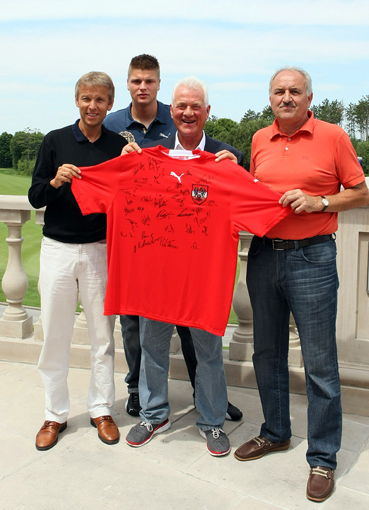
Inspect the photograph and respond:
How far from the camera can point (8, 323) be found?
478cm

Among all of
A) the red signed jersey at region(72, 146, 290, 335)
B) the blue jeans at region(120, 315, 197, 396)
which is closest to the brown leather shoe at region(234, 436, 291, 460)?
the blue jeans at region(120, 315, 197, 396)

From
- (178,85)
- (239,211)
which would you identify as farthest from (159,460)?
(178,85)

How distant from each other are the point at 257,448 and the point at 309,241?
1.35m

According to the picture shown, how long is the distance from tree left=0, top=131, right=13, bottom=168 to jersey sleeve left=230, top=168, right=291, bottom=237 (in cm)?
9624

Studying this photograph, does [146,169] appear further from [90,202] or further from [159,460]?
[159,460]

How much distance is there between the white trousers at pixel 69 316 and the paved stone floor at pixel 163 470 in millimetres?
257

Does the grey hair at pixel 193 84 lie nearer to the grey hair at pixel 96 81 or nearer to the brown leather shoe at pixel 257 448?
the grey hair at pixel 96 81

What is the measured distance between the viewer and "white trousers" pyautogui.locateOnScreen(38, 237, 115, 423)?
10.8 ft

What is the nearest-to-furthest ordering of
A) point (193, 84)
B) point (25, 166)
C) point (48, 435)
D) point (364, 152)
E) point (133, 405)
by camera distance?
point (193, 84) → point (48, 435) → point (133, 405) → point (364, 152) → point (25, 166)

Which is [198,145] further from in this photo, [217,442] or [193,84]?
[217,442]

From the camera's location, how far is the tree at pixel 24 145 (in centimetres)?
8407

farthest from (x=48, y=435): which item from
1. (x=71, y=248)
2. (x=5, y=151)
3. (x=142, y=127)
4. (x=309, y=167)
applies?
(x=5, y=151)

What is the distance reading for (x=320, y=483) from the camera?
2816mm

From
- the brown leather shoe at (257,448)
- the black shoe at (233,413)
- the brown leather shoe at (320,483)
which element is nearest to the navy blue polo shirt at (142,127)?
the black shoe at (233,413)
